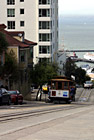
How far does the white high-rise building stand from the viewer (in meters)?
88.1

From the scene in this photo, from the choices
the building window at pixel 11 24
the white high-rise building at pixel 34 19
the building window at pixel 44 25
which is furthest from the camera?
the building window at pixel 11 24

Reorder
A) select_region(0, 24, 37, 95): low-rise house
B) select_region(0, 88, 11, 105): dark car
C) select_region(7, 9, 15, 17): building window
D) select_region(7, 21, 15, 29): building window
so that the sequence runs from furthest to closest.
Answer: select_region(7, 21, 15, 29): building window, select_region(7, 9, 15, 17): building window, select_region(0, 24, 37, 95): low-rise house, select_region(0, 88, 11, 105): dark car

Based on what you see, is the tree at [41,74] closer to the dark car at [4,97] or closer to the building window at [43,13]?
the dark car at [4,97]

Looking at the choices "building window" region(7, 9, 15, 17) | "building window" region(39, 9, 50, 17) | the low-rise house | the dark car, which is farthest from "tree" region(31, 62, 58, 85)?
"building window" region(7, 9, 15, 17)

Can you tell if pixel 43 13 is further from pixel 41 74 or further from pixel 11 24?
pixel 41 74

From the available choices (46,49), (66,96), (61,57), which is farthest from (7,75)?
(61,57)

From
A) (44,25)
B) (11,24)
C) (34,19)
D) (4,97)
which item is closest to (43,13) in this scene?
(34,19)

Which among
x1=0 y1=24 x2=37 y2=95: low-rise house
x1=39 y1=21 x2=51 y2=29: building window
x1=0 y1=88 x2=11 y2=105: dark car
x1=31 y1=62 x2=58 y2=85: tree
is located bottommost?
x1=0 y1=88 x2=11 y2=105: dark car

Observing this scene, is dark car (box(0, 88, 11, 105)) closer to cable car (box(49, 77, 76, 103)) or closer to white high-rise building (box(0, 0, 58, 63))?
cable car (box(49, 77, 76, 103))

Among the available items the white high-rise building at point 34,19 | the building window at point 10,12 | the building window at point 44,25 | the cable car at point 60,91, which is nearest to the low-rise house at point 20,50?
the cable car at point 60,91

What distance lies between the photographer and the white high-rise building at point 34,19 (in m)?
88.1

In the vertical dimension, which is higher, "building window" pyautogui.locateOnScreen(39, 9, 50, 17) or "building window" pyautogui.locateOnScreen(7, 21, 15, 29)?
"building window" pyautogui.locateOnScreen(39, 9, 50, 17)

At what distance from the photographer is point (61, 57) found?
370ft

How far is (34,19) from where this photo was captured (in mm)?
88750
